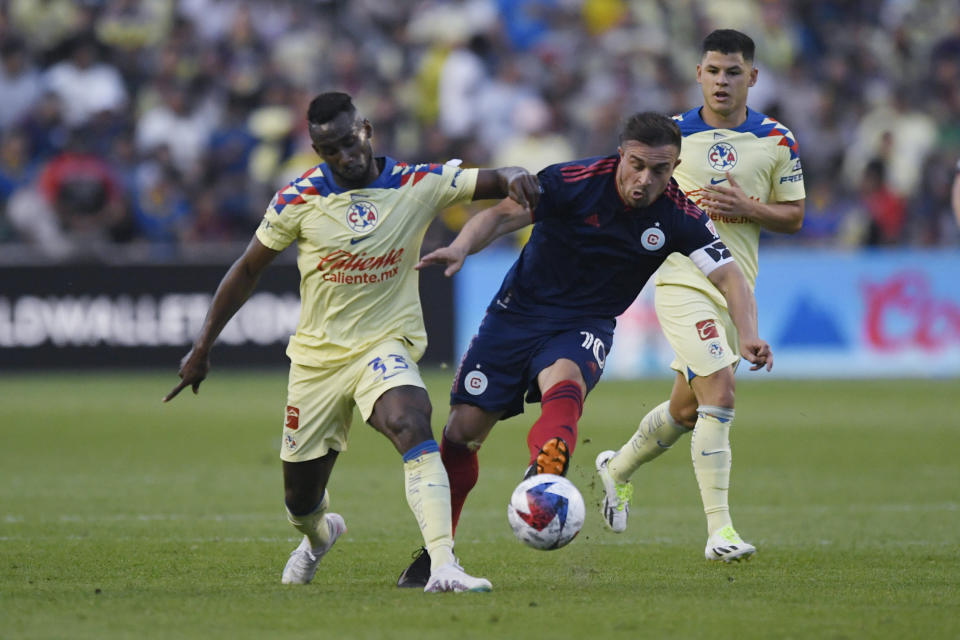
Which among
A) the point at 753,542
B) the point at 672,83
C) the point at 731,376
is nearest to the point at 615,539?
the point at 753,542

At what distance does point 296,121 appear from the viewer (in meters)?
19.9

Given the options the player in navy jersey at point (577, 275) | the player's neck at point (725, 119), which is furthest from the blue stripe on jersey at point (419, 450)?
the player's neck at point (725, 119)

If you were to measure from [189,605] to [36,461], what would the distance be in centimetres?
667

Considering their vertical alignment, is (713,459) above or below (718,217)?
below

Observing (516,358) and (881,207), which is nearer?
(516,358)

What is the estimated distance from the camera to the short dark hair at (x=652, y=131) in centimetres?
669

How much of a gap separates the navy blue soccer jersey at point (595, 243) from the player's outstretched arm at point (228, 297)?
1.25m

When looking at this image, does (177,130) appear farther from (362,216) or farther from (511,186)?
(511,186)

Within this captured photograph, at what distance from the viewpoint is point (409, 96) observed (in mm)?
21094

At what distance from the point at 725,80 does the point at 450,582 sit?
11.0 ft

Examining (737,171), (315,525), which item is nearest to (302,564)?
(315,525)

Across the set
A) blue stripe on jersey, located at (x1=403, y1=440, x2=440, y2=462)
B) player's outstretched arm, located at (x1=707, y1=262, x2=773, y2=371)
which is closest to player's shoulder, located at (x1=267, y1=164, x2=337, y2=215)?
blue stripe on jersey, located at (x1=403, y1=440, x2=440, y2=462)

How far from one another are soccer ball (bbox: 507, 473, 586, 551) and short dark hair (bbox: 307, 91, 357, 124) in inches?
69.6

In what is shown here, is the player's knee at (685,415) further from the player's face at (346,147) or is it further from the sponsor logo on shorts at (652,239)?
the player's face at (346,147)
